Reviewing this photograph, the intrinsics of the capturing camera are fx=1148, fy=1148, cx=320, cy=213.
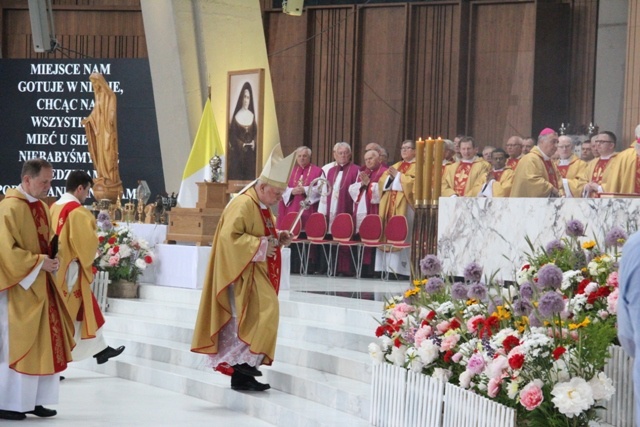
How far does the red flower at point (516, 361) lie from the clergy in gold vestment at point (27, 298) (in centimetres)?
316

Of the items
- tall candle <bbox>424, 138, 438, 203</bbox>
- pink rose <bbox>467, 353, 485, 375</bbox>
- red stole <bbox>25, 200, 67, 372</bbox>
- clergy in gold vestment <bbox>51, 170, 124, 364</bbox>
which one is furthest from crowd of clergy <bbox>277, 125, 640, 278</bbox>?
pink rose <bbox>467, 353, 485, 375</bbox>

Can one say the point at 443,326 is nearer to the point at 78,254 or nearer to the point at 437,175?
the point at 78,254

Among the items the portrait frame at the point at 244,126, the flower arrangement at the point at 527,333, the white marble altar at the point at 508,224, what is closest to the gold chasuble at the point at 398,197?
the portrait frame at the point at 244,126

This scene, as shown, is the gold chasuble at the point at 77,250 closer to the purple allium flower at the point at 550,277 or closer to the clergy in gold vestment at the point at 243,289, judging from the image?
the clergy in gold vestment at the point at 243,289

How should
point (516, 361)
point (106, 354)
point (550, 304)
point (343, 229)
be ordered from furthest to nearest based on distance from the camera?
1. point (343, 229)
2. point (106, 354)
3. point (516, 361)
4. point (550, 304)

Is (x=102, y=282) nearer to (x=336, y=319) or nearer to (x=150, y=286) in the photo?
(x=150, y=286)

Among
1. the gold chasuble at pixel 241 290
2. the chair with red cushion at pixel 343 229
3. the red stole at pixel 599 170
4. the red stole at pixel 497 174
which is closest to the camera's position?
the gold chasuble at pixel 241 290

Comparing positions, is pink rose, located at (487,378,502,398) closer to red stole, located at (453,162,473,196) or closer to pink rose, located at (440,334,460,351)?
pink rose, located at (440,334,460,351)

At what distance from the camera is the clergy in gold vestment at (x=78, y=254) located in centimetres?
824

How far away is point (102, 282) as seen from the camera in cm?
1070

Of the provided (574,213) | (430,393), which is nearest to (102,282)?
(574,213)

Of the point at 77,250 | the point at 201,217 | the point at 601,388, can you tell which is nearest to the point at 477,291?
the point at 601,388

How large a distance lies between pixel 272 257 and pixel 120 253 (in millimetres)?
3526

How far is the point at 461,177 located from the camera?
12.6m
